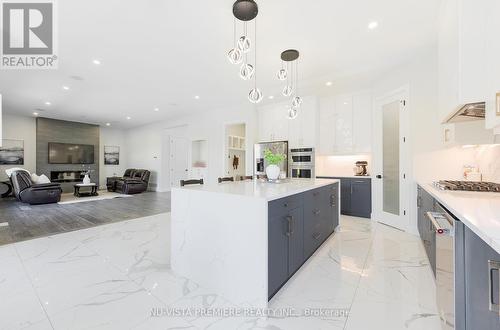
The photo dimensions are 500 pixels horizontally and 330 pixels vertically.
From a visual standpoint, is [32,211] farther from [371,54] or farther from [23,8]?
[371,54]

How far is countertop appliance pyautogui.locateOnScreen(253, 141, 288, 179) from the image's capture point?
5270mm

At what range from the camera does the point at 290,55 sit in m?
3.24

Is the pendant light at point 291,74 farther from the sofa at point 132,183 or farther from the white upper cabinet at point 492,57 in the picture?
the sofa at point 132,183

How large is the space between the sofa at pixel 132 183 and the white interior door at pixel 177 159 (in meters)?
0.95

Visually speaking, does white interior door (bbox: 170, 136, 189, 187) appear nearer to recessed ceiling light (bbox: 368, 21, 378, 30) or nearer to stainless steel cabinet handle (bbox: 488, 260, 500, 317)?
recessed ceiling light (bbox: 368, 21, 378, 30)

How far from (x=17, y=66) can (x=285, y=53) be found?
182 inches

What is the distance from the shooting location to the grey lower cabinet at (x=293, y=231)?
170cm

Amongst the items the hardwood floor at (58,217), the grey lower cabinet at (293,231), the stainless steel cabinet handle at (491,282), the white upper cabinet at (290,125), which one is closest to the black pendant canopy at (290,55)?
the white upper cabinet at (290,125)

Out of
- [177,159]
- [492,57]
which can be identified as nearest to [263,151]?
[492,57]

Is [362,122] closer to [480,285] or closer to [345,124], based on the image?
[345,124]

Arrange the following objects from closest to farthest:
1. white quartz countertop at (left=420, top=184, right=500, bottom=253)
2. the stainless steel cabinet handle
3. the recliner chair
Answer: white quartz countertop at (left=420, top=184, right=500, bottom=253)
the stainless steel cabinet handle
the recliner chair

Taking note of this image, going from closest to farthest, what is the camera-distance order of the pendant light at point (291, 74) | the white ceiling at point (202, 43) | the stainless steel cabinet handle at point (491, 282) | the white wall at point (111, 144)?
the stainless steel cabinet handle at point (491, 282)
the white ceiling at point (202, 43)
the pendant light at point (291, 74)
the white wall at point (111, 144)

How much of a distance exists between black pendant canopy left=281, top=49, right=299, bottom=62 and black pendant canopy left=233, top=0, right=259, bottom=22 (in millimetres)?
999

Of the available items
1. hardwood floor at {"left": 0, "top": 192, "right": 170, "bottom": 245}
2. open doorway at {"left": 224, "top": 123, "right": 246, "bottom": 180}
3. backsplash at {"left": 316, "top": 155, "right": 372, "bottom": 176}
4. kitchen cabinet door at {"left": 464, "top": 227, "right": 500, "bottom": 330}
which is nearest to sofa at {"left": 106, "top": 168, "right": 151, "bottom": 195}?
hardwood floor at {"left": 0, "top": 192, "right": 170, "bottom": 245}
